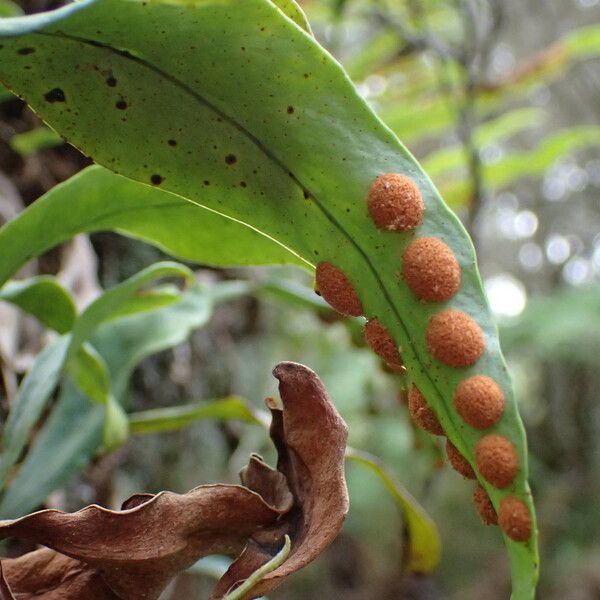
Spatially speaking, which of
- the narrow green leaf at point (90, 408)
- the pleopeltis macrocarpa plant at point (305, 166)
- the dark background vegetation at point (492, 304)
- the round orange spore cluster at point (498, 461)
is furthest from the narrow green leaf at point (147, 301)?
the round orange spore cluster at point (498, 461)

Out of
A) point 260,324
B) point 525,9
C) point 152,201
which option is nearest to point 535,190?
point 525,9

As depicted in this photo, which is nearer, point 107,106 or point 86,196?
point 107,106

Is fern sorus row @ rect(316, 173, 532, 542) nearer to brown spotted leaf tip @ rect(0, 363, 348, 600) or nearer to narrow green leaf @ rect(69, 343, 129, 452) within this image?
brown spotted leaf tip @ rect(0, 363, 348, 600)

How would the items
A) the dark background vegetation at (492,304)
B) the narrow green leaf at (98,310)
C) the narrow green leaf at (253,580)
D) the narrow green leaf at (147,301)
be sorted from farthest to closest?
1. the dark background vegetation at (492,304)
2. the narrow green leaf at (147,301)
3. the narrow green leaf at (98,310)
4. the narrow green leaf at (253,580)

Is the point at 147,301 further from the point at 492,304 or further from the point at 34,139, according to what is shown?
the point at 492,304

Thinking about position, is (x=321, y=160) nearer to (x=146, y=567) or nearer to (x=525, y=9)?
(x=146, y=567)

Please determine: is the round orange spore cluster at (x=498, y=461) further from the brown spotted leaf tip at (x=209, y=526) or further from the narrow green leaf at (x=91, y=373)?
the narrow green leaf at (x=91, y=373)
